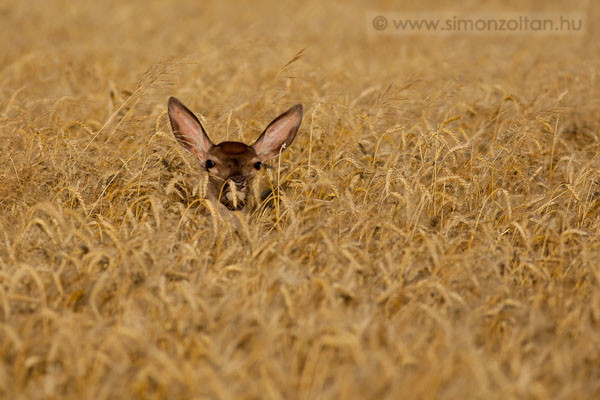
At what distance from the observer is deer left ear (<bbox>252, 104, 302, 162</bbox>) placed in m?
5.36

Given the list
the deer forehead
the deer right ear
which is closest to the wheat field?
the deer right ear

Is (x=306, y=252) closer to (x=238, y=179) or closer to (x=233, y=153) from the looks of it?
(x=238, y=179)

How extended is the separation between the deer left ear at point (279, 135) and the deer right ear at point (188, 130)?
38cm

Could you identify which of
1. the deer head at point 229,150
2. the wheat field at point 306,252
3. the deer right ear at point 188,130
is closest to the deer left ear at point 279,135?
the deer head at point 229,150

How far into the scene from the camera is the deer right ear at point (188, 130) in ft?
17.1

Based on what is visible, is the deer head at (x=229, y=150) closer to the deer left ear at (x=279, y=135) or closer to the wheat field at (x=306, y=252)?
the deer left ear at (x=279, y=135)

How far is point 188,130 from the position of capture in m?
5.29

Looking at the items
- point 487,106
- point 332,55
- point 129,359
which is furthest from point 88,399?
point 332,55

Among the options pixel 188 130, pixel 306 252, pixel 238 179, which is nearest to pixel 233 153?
pixel 238 179

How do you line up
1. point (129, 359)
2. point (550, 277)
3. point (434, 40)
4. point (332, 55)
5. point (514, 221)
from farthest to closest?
1. point (434, 40)
2. point (332, 55)
3. point (514, 221)
4. point (550, 277)
5. point (129, 359)

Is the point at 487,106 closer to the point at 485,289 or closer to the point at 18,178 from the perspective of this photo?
the point at 485,289

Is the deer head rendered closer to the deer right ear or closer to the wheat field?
the deer right ear

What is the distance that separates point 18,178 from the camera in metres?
4.74

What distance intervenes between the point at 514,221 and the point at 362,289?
3.90 feet
